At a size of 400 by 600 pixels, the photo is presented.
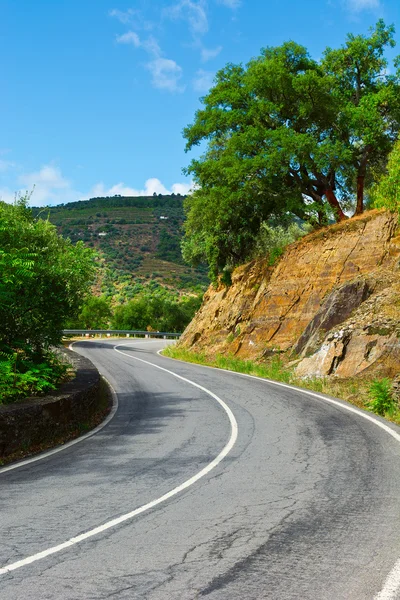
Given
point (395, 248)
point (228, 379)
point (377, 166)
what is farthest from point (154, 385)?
point (377, 166)

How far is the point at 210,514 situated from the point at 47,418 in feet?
17.7

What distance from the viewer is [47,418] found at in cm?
1089

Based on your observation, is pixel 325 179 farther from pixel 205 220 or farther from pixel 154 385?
pixel 154 385

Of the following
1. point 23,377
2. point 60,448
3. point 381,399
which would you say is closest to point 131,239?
point 381,399

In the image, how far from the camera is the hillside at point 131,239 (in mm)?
94375

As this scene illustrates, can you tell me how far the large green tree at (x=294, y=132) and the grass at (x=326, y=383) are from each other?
8.49 metres

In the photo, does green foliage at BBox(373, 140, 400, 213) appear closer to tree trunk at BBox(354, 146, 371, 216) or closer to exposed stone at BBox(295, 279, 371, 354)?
exposed stone at BBox(295, 279, 371, 354)

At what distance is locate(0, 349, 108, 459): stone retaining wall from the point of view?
982 centimetres

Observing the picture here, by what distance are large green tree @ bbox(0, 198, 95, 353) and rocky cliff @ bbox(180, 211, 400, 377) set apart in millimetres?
9076

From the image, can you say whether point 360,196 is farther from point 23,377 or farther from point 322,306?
point 23,377

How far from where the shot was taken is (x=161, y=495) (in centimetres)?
718

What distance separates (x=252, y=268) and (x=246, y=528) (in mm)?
28358

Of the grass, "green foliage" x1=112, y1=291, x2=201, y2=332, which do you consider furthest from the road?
"green foliage" x1=112, y1=291, x2=201, y2=332

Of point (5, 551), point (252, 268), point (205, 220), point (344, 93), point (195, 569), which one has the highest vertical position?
point (344, 93)
